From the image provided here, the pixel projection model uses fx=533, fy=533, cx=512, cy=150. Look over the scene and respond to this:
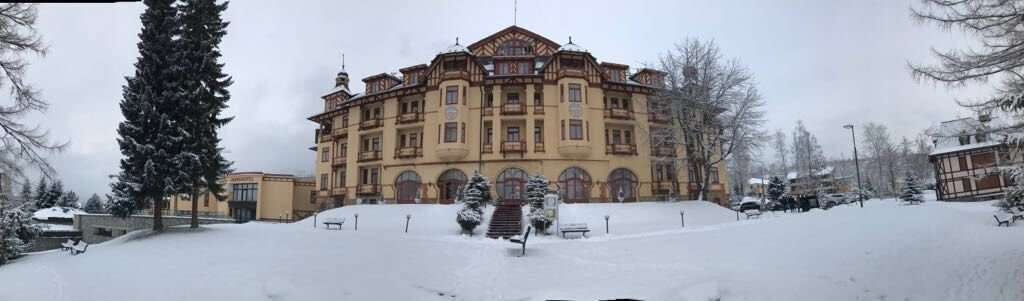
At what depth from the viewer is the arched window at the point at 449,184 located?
38.3 metres

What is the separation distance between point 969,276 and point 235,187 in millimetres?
53785

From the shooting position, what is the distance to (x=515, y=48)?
43281 millimetres

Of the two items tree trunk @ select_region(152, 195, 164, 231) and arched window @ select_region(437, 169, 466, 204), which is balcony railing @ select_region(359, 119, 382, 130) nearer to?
arched window @ select_region(437, 169, 466, 204)

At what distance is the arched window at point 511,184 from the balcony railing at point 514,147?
1382mm

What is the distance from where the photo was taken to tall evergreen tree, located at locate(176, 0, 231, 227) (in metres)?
25.2

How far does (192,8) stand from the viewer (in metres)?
26.5

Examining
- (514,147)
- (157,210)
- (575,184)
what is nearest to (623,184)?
(575,184)

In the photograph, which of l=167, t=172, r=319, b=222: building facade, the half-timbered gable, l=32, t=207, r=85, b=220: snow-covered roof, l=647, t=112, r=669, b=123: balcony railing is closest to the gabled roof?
the half-timbered gable

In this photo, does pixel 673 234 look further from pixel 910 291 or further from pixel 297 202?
pixel 297 202

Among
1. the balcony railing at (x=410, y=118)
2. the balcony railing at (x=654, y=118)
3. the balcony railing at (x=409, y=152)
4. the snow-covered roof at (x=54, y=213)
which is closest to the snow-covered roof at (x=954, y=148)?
the balcony railing at (x=654, y=118)

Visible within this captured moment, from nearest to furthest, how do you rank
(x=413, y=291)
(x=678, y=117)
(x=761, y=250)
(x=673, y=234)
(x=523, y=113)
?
(x=413, y=291) < (x=761, y=250) < (x=673, y=234) < (x=678, y=117) < (x=523, y=113)

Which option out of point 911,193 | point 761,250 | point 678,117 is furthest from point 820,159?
point 761,250

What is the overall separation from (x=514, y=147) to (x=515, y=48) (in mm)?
9894

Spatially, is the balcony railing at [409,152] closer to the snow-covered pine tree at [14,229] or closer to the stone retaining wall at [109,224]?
the stone retaining wall at [109,224]
